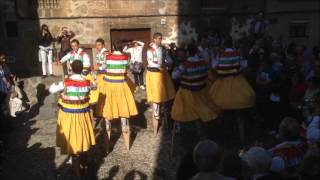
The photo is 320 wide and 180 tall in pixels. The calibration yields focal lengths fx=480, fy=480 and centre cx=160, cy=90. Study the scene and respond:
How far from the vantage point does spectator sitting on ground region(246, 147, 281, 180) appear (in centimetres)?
443

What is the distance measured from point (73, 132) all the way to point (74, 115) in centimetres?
27

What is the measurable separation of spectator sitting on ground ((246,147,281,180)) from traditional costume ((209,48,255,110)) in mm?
3752

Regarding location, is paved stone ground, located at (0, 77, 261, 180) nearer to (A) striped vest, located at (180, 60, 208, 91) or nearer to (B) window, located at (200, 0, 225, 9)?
(A) striped vest, located at (180, 60, 208, 91)

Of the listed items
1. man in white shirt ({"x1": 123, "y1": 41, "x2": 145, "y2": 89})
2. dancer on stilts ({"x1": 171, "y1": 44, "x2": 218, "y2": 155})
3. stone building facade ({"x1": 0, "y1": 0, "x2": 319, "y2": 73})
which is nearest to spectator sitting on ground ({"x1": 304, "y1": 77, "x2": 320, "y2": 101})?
dancer on stilts ({"x1": 171, "y1": 44, "x2": 218, "y2": 155})

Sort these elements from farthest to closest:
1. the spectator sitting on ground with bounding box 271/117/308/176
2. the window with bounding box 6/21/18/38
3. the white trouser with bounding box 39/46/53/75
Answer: the window with bounding box 6/21/18/38 → the white trouser with bounding box 39/46/53/75 → the spectator sitting on ground with bounding box 271/117/308/176

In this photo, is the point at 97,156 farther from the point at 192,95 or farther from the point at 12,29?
the point at 12,29

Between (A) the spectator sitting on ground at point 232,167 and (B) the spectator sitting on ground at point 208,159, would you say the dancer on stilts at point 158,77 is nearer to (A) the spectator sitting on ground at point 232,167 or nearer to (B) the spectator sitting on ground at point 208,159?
(A) the spectator sitting on ground at point 232,167

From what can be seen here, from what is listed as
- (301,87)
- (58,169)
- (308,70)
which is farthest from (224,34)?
(58,169)

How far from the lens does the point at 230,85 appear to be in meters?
8.30

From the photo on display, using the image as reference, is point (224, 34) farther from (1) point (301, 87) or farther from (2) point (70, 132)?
(2) point (70, 132)

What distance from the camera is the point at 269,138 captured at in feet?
29.7

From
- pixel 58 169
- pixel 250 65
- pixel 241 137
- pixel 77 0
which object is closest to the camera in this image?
pixel 58 169

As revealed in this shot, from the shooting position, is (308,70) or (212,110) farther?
(308,70)

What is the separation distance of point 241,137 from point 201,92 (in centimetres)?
127
